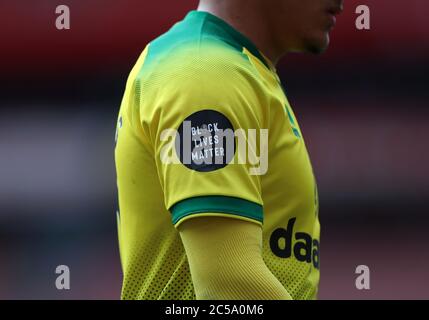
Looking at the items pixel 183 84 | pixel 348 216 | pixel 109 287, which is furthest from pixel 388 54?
pixel 183 84

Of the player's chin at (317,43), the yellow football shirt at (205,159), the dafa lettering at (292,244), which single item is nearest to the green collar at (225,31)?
the yellow football shirt at (205,159)

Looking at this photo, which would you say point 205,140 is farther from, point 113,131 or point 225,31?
point 113,131

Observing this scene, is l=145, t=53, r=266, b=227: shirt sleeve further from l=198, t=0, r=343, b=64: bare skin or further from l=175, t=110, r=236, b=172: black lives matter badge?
l=198, t=0, r=343, b=64: bare skin

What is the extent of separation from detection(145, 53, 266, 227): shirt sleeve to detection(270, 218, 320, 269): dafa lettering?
13 cm

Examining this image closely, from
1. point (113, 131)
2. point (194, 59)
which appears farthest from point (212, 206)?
point (113, 131)

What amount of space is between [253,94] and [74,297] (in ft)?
6.97

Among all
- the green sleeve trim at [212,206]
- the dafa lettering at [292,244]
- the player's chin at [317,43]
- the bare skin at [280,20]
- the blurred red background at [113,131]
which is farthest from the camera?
the blurred red background at [113,131]

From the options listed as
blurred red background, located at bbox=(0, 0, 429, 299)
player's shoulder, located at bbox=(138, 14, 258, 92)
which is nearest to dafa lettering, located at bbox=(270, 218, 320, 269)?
player's shoulder, located at bbox=(138, 14, 258, 92)

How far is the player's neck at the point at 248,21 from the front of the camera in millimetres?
1337

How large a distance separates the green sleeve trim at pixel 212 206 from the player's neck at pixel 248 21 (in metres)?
0.38

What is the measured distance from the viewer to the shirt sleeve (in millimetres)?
1080

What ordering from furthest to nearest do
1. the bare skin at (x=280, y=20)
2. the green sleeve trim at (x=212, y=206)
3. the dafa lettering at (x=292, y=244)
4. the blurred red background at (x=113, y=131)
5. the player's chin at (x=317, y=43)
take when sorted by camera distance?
the blurred red background at (x=113, y=131) → the player's chin at (x=317, y=43) → the bare skin at (x=280, y=20) → the dafa lettering at (x=292, y=244) → the green sleeve trim at (x=212, y=206)

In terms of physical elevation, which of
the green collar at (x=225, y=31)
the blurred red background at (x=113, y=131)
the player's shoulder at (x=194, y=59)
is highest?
the green collar at (x=225, y=31)

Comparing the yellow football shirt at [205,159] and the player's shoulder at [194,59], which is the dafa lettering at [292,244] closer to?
the yellow football shirt at [205,159]
